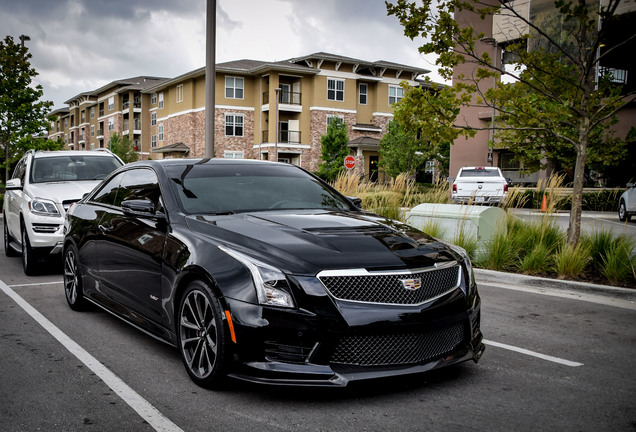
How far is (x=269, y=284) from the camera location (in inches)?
153

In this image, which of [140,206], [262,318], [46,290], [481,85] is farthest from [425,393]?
[481,85]

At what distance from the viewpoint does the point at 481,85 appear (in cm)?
3862

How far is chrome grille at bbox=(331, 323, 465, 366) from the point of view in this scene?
3834 millimetres

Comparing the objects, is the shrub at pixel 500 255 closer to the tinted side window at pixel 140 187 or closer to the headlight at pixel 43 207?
the tinted side window at pixel 140 187

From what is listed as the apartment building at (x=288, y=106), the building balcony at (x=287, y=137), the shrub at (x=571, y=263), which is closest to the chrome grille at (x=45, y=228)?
the shrub at (x=571, y=263)

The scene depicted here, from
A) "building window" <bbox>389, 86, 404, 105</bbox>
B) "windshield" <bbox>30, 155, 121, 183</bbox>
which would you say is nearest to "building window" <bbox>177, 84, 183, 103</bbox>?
"building window" <bbox>389, 86, 404, 105</bbox>

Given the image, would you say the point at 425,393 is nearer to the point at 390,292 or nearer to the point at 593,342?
the point at 390,292

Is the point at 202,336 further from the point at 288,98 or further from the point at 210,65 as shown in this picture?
the point at 288,98

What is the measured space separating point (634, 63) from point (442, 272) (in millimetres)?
33729

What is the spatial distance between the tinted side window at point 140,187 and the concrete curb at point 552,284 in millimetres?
5203

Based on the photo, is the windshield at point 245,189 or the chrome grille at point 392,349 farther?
the windshield at point 245,189

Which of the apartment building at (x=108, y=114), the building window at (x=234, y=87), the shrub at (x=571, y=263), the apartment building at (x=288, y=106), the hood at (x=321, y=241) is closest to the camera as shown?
the hood at (x=321, y=241)

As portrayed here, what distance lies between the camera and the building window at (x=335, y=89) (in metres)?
54.3

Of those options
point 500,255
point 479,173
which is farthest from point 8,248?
point 479,173
